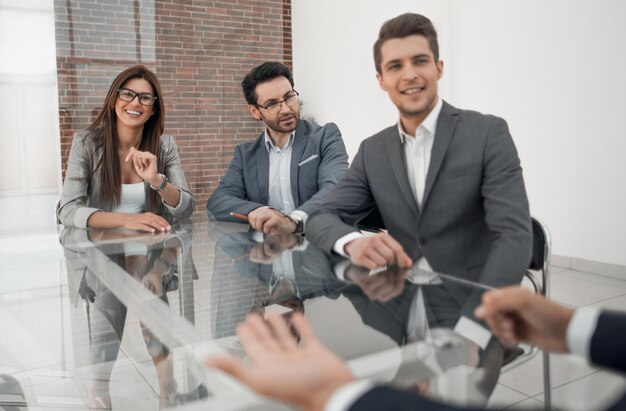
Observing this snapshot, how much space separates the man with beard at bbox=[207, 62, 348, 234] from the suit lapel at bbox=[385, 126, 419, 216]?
31.9 inches

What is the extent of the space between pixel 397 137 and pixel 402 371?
102 cm

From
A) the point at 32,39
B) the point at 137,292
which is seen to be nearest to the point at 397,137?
the point at 137,292

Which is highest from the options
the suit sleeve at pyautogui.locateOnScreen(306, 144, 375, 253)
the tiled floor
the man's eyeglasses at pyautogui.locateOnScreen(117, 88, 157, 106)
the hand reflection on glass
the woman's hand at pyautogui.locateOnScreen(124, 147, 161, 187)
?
the man's eyeglasses at pyautogui.locateOnScreen(117, 88, 157, 106)

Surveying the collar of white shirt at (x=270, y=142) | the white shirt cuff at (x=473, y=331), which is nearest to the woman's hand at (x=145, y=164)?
the collar of white shirt at (x=270, y=142)

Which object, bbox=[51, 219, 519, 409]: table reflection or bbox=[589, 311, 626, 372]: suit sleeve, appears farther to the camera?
bbox=[51, 219, 519, 409]: table reflection

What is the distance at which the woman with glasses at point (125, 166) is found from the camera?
2340mm

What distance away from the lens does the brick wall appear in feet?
17.6

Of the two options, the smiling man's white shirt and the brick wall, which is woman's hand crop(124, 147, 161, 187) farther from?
the brick wall

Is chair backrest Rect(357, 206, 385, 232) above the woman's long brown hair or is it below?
below

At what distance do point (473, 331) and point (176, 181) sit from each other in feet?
6.26

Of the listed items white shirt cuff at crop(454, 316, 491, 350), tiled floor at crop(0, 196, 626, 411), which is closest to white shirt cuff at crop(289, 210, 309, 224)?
tiled floor at crop(0, 196, 626, 411)

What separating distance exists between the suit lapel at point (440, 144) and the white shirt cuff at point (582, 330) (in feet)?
2.73

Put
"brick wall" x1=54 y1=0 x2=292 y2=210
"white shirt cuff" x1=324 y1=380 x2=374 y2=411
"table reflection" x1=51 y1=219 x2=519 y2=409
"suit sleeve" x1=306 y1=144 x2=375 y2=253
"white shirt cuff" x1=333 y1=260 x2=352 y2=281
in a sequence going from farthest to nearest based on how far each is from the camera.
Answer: "brick wall" x1=54 y1=0 x2=292 y2=210 < "suit sleeve" x1=306 y1=144 x2=375 y2=253 < "white shirt cuff" x1=333 y1=260 x2=352 y2=281 < "table reflection" x1=51 y1=219 x2=519 y2=409 < "white shirt cuff" x1=324 y1=380 x2=374 y2=411

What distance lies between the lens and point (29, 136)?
520 centimetres
